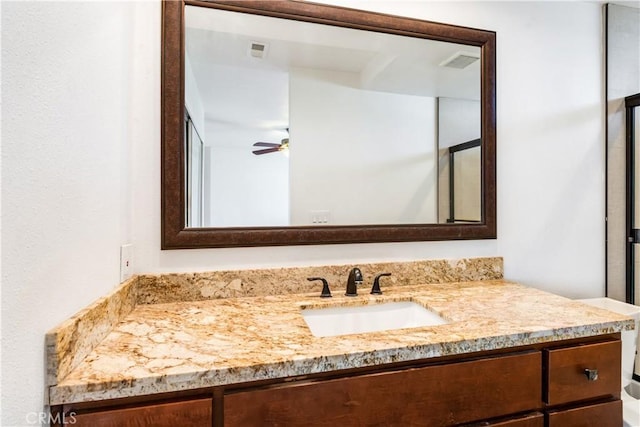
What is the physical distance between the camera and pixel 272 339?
0.94 meters

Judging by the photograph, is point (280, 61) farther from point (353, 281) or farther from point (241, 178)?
point (353, 281)

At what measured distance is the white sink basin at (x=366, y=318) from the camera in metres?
1.28

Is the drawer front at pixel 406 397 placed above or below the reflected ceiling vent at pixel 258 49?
below

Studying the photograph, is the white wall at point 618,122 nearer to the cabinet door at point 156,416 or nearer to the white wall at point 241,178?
the white wall at point 241,178

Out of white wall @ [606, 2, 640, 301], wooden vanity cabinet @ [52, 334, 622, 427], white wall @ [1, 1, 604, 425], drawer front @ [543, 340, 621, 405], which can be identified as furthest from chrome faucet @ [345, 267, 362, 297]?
white wall @ [606, 2, 640, 301]

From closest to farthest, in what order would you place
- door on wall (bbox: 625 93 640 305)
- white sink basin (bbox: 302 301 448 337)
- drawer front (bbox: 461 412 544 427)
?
drawer front (bbox: 461 412 544 427), white sink basin (bbox: 302 301 448 337), door on wall (bbox: 625 93 640 305)

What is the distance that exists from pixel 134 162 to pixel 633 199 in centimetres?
243

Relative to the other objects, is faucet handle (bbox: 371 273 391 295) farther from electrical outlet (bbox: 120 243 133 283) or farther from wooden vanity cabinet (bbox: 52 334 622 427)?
electrical outlet (bbox: 120 243 133 283)

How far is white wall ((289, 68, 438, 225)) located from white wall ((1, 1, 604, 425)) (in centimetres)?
18

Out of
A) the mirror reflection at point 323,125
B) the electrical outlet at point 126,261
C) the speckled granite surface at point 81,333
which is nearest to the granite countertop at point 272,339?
the speckled granite surface at point 81,333

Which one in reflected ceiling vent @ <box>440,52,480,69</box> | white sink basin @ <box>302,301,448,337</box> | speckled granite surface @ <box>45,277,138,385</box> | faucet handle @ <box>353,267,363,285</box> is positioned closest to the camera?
speckled granite surface @ <box>45,277,138,385</box>

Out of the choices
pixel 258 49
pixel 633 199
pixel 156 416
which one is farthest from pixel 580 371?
pixel 258 49

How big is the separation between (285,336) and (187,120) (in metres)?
0.90

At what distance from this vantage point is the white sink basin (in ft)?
4.19
